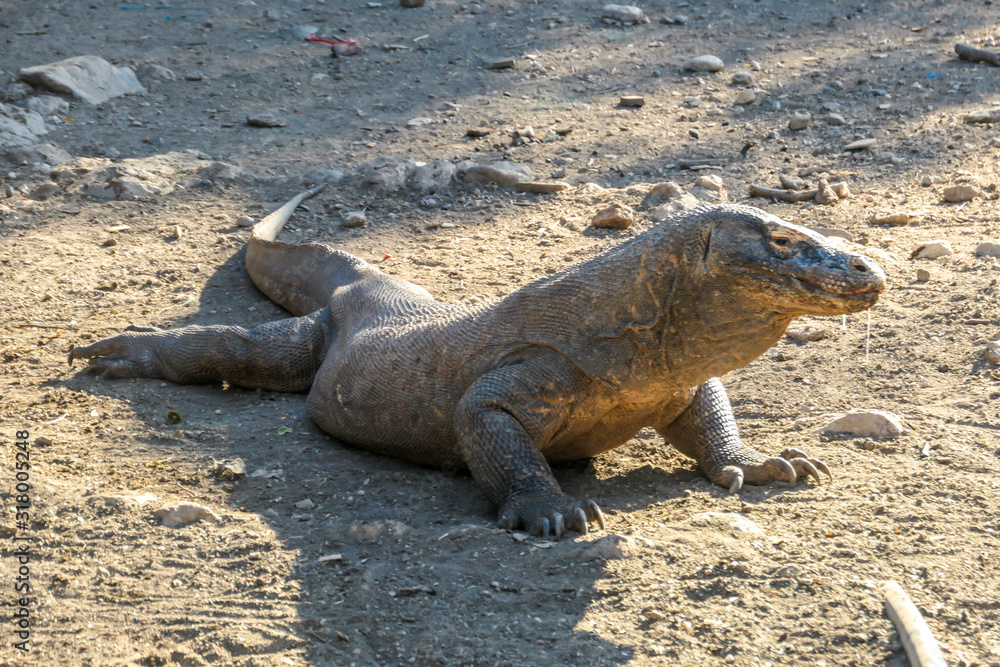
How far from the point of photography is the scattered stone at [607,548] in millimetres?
3744

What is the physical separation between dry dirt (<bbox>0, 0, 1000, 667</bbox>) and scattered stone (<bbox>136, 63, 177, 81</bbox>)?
9.4 inches

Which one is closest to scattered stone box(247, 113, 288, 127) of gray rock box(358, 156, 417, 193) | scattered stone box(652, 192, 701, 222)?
gray rock box(358, 156, 417, 193)

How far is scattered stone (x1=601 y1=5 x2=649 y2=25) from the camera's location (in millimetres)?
→ 12867

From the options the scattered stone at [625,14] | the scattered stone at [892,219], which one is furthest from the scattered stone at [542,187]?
the scattered stone at [625,14]

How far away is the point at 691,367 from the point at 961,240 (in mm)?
3846

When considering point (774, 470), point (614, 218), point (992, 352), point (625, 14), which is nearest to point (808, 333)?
point (992, 352)

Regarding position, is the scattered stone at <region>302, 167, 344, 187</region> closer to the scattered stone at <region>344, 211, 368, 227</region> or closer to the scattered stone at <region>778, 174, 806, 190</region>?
the scattered stone at <region>344, 211, 368, 227</region>

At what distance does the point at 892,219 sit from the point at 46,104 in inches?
296

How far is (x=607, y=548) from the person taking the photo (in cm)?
376

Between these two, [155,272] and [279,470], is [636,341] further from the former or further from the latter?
[155,272]

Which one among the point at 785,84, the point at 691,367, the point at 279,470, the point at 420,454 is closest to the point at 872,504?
the point at 691,367

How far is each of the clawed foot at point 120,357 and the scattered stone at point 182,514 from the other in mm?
2037

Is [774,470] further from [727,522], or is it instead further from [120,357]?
[120,357]

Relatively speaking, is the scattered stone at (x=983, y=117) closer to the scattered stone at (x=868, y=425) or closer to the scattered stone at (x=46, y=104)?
the scattered stone at (x=868, y=425)
